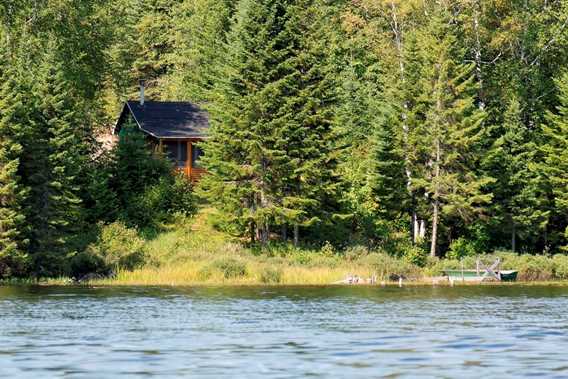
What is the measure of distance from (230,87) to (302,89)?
3928 mm

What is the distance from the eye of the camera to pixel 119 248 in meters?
62.1

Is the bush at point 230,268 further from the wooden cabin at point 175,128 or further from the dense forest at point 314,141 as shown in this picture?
the wooden cabin at point 175,128

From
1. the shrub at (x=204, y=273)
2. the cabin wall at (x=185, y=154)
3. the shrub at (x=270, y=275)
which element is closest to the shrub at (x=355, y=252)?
the shrub at (x=270, y=275)

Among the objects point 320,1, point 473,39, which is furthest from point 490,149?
point 320,1

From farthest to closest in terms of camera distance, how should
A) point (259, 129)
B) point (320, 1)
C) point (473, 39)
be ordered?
1. point (320, 1)
2. point (473, 39)
3. point (259, 129)

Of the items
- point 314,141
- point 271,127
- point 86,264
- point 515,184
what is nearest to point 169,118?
point 271,127

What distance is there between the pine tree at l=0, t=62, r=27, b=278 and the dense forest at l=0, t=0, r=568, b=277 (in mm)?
105

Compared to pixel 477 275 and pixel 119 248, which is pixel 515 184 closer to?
pixel 477 275

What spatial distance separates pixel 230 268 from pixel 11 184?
38.0 ft

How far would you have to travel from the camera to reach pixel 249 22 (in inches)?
2581

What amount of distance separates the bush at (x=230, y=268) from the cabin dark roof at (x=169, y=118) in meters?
19.4

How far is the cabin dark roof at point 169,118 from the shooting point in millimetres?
80188

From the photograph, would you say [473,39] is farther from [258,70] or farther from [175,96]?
[175,96]

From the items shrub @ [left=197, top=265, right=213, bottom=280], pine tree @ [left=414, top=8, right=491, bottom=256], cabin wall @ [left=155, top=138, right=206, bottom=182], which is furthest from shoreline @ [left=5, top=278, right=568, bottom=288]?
cabin wall @ [left=155, top=138, right=206, bottom=182]
